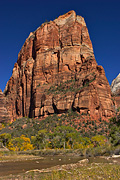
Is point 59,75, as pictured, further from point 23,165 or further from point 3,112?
point 23,165

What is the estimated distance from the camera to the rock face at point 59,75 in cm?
8425

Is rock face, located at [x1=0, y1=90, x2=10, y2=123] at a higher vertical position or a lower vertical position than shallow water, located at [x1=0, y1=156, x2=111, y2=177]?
higher

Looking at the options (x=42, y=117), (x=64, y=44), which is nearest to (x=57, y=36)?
(x=64, y=44)

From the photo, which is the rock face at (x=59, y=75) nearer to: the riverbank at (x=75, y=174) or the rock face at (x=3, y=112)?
the rock face at (x=3, y=112)

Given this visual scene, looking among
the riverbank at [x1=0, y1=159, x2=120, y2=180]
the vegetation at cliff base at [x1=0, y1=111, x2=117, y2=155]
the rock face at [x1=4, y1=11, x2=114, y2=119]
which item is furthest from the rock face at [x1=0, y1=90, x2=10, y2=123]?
the riverbank at [x1=0, y1=159, x2=120, y2=180]

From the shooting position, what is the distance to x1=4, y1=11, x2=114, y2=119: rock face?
276 ft

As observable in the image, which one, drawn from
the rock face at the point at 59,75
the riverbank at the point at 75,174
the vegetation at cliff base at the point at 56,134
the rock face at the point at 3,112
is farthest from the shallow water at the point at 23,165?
the rock face at the point at 3,112

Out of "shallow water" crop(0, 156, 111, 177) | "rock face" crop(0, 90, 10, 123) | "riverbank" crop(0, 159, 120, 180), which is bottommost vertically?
"shallow water" crop(0, 156, 111, 177)

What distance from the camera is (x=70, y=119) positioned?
79.5m

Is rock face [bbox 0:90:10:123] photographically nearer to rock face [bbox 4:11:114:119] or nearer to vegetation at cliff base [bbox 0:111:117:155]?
rock face [bbox 4:11:114:119]

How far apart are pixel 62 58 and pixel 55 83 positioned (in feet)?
47.5

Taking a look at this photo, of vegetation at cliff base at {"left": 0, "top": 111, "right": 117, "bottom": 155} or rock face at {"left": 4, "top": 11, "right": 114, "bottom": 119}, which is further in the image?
rock face at {"left": 4, "top": 11, "right": 114, "bottom": 119}

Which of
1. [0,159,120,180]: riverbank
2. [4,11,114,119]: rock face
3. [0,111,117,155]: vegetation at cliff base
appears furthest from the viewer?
[4,11,114,119]: rock face

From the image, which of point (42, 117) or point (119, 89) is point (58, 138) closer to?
point (42, 117)
